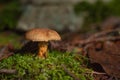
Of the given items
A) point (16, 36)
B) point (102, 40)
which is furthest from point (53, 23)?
point (102, 40)

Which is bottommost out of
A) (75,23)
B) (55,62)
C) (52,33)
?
(55,62)

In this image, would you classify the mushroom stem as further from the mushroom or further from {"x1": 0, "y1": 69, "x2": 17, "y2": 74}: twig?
{"x1": 0, "y1": 69, "x2": 17, "y2": 74}: twig

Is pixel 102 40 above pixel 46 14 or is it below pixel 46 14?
below

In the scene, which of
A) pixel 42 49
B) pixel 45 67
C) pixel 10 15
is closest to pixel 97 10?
pixel 10 15

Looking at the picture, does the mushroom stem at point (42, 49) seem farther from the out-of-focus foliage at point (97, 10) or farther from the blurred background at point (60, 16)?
the out-of-focus foliage at point (97, 10)

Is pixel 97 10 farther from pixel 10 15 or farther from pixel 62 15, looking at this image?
pixel 10 15

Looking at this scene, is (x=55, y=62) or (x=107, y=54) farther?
(x=107, y=54)

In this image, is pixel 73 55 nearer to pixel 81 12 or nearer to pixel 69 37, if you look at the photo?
pixel 69 37
